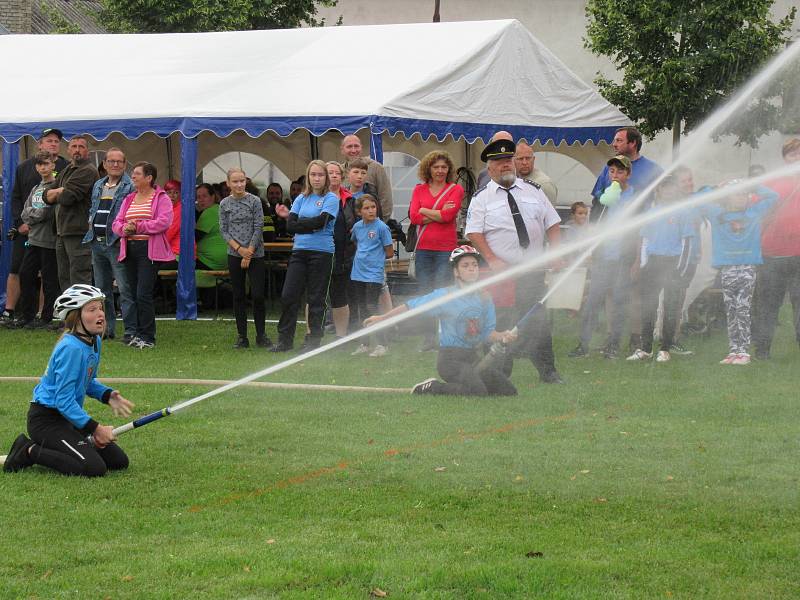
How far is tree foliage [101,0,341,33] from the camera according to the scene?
31.8 m

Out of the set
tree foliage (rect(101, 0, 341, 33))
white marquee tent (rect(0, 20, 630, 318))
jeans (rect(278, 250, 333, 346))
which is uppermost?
tree foliage (rect(101, 0, 341, 33))

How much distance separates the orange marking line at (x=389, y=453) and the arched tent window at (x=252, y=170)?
14.7 m

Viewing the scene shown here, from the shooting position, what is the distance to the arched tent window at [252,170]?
2322 cm

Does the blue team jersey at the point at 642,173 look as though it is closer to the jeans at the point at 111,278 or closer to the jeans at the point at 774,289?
the jeans at the point at 774,289

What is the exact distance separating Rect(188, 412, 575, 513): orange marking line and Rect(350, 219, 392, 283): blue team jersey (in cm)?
421

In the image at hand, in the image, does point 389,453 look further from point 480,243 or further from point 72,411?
point 480,243

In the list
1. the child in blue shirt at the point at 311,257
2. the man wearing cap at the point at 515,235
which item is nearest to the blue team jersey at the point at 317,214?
the child in blue shirt at the point at 311,257

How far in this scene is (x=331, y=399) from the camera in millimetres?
10000

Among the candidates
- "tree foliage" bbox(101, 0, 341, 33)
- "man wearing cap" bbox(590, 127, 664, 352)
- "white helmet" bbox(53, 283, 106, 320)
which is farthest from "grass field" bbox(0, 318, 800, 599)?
"tree foliage" bbox(101, 0, 341, 33)

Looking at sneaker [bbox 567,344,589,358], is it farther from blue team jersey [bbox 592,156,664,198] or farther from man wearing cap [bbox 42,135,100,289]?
man wearing cap [bbox 42,135,100,289]

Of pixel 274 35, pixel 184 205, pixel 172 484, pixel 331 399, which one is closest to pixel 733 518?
pixel 172 484

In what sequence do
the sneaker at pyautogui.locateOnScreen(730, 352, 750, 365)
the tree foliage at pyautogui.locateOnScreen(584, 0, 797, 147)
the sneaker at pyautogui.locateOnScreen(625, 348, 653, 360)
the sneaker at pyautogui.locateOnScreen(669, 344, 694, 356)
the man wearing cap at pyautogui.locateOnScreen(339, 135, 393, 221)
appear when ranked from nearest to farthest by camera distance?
1. the sneaker at pyautogui.locateOnScreen(730, 352, 750, 365)
2. the sneaker at pyautogui.locateOnScreen(625, 348, 653, 360)
3. the sneaker at pyautogui.locateOnScreen(669, 344, 694, 356)
4. the man wearing cap at pyautogui.locateOnScreen(339, 135, 393, 221)
5. the tree foliage at pyautogui.locateOnScreen(584, 0, 797, 147)

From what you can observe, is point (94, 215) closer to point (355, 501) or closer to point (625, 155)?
point (625, 155)

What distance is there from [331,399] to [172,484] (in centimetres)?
287
